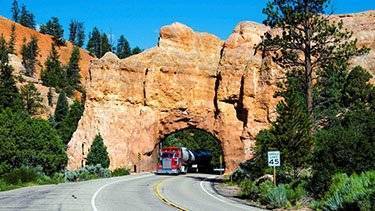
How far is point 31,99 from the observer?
11175 cm

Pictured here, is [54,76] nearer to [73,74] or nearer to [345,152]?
[73,74]

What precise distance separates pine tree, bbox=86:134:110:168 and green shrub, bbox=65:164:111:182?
3.67 metres

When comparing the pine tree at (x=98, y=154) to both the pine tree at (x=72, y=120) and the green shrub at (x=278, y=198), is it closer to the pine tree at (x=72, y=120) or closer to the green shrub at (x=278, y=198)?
the pine tree at (x=72, y=120)

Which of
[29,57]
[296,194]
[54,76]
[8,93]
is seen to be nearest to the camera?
[296,194]

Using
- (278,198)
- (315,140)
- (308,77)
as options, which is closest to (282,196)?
(278,198)

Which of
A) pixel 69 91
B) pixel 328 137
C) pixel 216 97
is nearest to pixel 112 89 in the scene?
pixel 216 97

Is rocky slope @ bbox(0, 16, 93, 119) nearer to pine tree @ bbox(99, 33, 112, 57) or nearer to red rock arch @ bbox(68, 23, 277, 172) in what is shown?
pine tree @ bbox(99, 33, 112, 57)

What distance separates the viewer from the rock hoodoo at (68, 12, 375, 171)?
6262cm

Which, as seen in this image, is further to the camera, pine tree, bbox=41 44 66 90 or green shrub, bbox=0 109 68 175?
pine tree, bbox=41 44 66 90

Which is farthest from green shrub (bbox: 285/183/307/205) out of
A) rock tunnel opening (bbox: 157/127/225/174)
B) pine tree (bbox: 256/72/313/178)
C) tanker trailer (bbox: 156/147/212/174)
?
rock tunnel opening (bbox: 157/127/225/174)

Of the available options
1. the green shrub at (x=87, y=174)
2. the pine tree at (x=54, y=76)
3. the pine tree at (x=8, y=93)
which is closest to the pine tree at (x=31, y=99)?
the pine tree at (x=8, y=93)

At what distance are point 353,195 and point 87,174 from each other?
3700 cm

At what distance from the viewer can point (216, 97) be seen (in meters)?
64.1

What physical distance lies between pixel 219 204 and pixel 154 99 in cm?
4106
